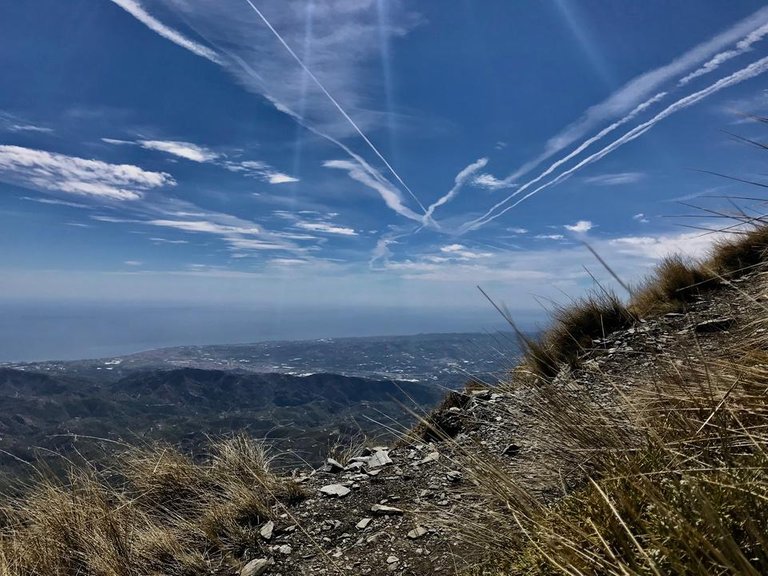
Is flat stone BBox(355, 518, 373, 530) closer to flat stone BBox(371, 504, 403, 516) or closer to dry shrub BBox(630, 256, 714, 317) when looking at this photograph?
flat stone BBox(371, 504, 403, 516)

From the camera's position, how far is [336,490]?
516cm

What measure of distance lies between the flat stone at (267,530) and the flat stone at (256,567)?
36cm

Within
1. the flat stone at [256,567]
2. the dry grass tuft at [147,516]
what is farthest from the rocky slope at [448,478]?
the dry grass tuft at [147,516]

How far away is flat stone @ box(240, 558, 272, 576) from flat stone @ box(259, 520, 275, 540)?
1.19 feet

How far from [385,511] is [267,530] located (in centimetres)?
120

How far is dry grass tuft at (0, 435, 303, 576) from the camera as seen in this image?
4016 mm

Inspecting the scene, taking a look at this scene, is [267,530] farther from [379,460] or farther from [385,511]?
[379,460]

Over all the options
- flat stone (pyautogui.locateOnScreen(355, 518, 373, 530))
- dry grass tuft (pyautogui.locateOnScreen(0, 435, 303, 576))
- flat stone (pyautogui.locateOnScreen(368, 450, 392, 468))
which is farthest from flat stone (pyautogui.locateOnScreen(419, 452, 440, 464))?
dry grass tuft (pyautogui.locateOnScreen(0, 435, 303, 576))

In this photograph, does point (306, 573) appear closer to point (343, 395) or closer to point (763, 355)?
point (763, 355)

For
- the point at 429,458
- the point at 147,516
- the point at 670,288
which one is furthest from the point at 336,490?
the point at 670,288

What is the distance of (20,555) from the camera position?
13.4 feet

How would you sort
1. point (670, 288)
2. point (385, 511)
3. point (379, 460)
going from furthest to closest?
point (670, 288), point (379, 460), point (385, 511)

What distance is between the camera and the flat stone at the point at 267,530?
14.3ft

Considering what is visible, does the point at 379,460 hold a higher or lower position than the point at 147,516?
higher
